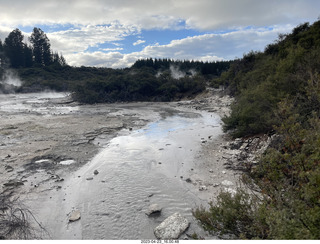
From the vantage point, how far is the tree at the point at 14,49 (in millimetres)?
75188

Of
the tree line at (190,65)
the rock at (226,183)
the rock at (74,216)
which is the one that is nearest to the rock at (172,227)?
the rock at (74,216)

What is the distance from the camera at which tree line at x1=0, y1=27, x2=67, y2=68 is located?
75.2 meters

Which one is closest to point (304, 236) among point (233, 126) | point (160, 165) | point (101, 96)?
point (160, 165)

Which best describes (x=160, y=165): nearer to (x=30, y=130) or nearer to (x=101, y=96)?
(x=30, y=130)

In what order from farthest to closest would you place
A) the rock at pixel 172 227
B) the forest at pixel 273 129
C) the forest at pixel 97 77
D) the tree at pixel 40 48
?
the tree at pixel 40 48 < the forest at pixel 97 77 < the rock at pixel 172 227 < the forest at pixel 273 129

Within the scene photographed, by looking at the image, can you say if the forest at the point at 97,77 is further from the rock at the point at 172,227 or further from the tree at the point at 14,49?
the rock at the point at 172,227

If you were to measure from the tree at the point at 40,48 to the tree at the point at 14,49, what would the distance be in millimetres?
4637

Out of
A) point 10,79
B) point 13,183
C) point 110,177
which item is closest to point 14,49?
point 10,79

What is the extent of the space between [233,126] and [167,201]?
9802 mm

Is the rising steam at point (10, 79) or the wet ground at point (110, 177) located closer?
the wet ground at point (110, 177)

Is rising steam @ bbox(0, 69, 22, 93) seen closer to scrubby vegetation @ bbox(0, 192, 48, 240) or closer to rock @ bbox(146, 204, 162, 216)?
scrubby vegetation @ bbox(0, 192, 48, 240)

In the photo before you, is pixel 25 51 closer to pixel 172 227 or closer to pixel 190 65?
pixel 190 65

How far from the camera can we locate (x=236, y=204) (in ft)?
15.6

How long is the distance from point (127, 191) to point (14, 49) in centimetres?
9080
